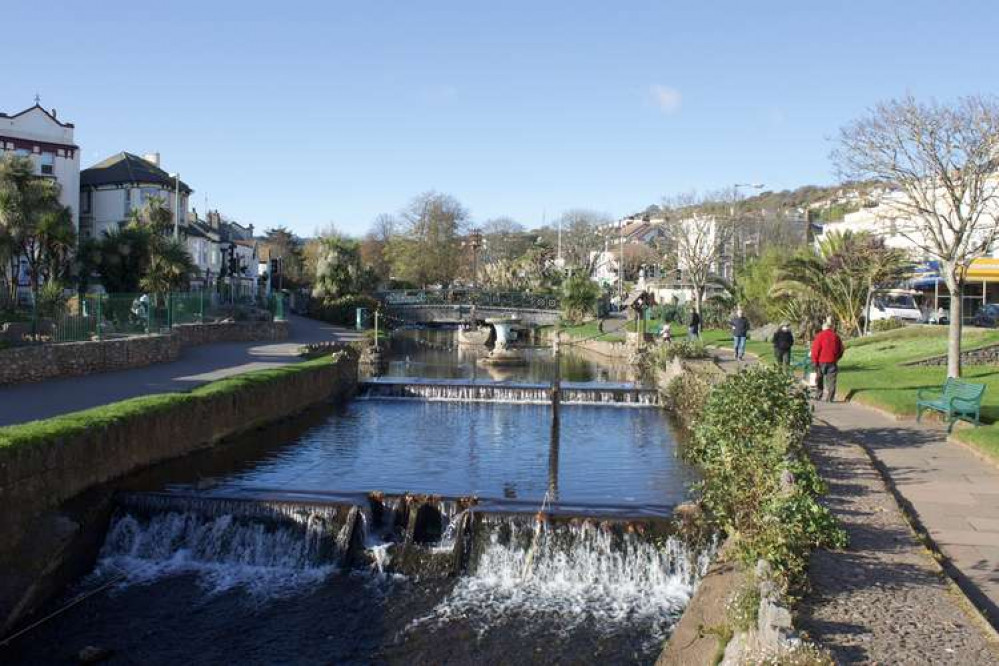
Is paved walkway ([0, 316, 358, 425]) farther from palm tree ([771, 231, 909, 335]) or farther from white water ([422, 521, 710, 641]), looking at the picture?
palm tree ([771, 231, 909, 335])

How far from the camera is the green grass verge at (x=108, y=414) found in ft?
42.1

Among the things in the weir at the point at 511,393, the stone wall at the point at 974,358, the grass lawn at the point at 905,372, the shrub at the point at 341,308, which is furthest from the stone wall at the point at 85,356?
the shrub at the point at 341,308

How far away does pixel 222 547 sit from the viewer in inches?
528

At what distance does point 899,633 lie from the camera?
7289mm

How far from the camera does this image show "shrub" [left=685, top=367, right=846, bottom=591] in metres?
8.48

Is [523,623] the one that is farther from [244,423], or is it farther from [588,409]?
[588,409]

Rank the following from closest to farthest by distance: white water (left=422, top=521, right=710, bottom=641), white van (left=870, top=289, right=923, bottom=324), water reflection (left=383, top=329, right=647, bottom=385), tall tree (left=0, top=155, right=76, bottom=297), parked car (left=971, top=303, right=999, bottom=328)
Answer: white water (left=422, top=521, right=710, bottom=641)
tall tree (left=0, top=155, right=76, bottom=297)
water reflection (left=383, top=329, right=647, bottom=385)
parked car (left=971, top=303, right=999, bottom=328)
white van (left=870, top=289, right=923, bottom=324)

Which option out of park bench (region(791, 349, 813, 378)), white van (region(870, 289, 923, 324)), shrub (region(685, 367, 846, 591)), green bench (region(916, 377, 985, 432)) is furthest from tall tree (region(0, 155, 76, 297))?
white van (region(870, 289, 923, 324))

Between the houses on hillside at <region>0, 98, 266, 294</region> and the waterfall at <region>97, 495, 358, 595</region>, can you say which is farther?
the houses on hillside at <region>0, 98, 266, 294</region>

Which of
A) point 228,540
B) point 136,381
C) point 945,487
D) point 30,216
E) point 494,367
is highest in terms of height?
point 30,216

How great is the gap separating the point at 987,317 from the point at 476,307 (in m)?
39.0

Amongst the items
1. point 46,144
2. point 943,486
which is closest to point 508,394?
point 943,486

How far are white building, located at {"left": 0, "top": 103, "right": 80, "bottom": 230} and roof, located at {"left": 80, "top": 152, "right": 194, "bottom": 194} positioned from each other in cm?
265

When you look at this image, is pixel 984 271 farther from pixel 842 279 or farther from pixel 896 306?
pixel 842 279
